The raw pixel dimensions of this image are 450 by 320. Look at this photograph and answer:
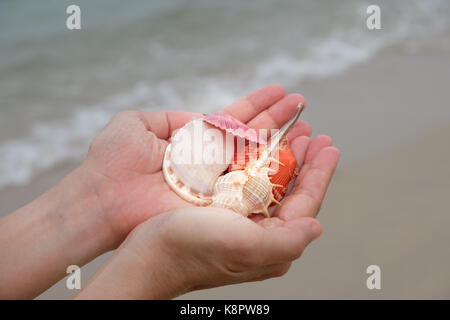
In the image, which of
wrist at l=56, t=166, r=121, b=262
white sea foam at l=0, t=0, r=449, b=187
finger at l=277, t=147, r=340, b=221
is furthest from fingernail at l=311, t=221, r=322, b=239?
white sea foam at l=0, t=0, r=449, b=187

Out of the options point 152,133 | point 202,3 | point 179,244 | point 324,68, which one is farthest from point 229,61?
point 179,244

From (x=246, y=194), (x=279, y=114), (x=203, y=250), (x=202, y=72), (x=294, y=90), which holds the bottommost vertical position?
(x=203, y=250)

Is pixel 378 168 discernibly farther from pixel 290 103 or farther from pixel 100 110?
pixel 100 110

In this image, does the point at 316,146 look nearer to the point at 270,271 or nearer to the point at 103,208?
the point at 270,271

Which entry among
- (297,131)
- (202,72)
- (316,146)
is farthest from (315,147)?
(202,72)

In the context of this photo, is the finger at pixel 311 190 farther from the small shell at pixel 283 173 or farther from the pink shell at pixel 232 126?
the pink shell at pixel 232 126

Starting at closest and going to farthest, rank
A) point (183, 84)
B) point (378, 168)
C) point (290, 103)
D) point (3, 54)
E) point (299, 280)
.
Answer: point (290, 103) → point (299, 280) → point (378, 168) → point (183, 84) → point (3, 54)

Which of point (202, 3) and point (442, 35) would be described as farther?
point (202, 3)
